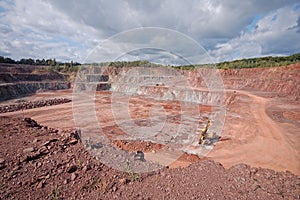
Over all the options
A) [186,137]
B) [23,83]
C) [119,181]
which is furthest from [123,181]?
[23,83]

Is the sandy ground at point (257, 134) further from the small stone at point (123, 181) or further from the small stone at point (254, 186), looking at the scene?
the small stone at point (123, 181)

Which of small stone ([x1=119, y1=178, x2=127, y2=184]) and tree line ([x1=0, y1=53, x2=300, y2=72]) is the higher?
tree line ([x1=0, y1=53, x2=300, y2=72])

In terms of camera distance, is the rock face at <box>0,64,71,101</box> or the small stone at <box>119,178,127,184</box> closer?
the small stone at <box>119,178,127,184</box>

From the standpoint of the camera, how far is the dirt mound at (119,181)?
377 centimetres

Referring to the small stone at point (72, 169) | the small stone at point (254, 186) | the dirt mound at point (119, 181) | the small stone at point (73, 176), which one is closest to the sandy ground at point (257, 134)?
the dirt mound at point (119, 181)

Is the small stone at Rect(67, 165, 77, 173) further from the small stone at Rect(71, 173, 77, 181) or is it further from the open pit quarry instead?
the small stone at Rect(71, 173, 77, 181)

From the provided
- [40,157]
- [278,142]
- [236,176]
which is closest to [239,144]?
[278,142]

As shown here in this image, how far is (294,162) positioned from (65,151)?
33.7 feet

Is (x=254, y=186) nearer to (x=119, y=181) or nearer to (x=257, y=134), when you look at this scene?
(x=119, y=181)

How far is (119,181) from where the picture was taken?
13.8ft

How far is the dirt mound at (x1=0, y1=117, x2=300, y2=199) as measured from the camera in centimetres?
377

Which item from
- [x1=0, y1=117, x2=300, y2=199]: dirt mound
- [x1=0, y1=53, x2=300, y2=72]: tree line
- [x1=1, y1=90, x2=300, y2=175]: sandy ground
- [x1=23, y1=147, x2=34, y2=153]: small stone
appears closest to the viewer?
[x1=0, y1=117, x2=300, y2=199]: dirt mound

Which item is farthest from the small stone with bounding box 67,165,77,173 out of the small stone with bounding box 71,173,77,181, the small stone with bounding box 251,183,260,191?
the small stone with bounding box 251,183,260,191

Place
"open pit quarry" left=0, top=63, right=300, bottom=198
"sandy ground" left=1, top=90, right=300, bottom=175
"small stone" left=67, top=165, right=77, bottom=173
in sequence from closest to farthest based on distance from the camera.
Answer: "small stone" left=67, top=165, right=77, bottom=173 < "open pit quarry" left=0, top=63, right=300, bottom=198 < "sandy ground" left=1, top=90, right=300, bottom=175
